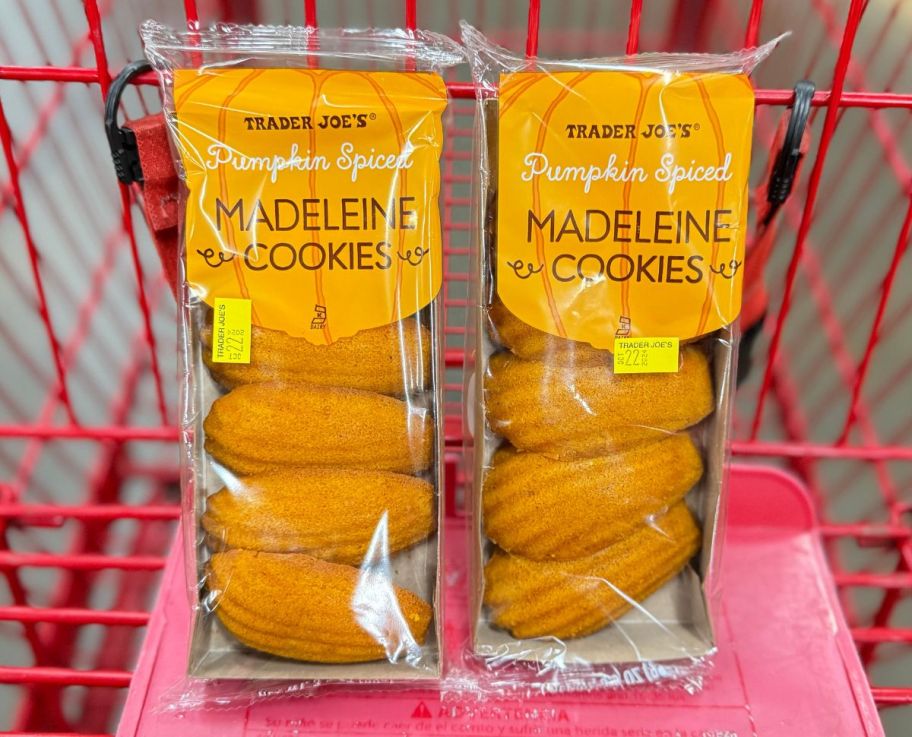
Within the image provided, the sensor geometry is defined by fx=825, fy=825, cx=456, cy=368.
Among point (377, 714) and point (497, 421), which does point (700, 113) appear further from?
point (377, 714)

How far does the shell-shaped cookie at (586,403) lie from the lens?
661 millimetres

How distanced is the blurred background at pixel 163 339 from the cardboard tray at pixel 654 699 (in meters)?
0.03

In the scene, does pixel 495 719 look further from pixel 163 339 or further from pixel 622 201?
pixel 163 339

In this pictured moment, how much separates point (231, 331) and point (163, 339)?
68 centimetres

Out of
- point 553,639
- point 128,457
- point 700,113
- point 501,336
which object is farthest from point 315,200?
point 128,457

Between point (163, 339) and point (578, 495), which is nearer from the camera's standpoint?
point (578, 495)

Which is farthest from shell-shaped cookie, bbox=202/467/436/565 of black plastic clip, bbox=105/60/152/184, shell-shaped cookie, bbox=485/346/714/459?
black plastic clip, bbox=105/60/152/184

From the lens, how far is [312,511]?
657 millimetres

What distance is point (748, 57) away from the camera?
0.63m

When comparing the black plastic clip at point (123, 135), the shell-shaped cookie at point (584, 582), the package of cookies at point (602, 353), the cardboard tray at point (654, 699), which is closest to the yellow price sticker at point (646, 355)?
the package of cookies at point (602, 353)

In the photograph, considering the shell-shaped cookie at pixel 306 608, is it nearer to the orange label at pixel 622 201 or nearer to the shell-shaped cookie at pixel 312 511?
the shell-shaped cookie at pixel 312 511

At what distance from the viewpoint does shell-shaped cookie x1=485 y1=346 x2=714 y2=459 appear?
66cm

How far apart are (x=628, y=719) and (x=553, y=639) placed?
0.31ft

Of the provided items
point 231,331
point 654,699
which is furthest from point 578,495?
point 231,331
